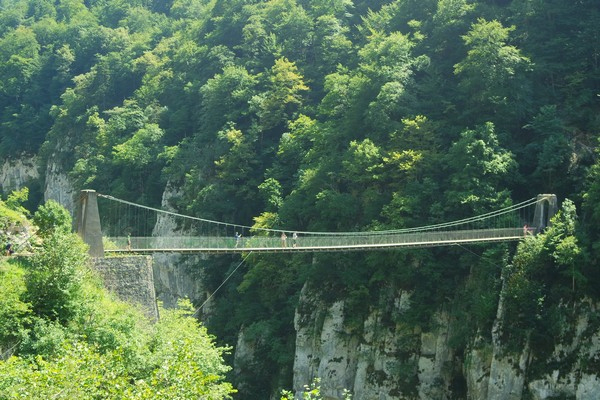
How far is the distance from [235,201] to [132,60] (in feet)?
74.8

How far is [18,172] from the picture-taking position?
5634cm

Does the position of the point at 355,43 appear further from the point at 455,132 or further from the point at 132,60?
the point at 132,60

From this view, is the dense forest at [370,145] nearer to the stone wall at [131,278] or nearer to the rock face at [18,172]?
the rock face at [18,172]

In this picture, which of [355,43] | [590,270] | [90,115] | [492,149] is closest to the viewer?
[590,270]

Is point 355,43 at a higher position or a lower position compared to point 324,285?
higher

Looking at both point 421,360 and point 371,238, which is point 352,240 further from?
point 421,360

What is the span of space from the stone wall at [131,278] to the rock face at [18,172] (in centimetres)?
3585

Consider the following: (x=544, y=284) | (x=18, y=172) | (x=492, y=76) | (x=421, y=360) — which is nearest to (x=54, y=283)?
(x=421, y=360)

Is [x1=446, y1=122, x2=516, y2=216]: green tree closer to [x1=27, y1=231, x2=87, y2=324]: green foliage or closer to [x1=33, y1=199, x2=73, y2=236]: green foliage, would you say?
[x1=33, y1=199, x2=73, y2=236]: green foliage

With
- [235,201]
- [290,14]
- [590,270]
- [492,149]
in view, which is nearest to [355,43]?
[290,14]

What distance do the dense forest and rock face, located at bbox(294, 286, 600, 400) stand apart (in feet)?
1.75

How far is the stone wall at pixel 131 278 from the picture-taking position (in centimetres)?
2153

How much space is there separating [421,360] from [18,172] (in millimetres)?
37510

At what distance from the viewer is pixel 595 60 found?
1248 inches
